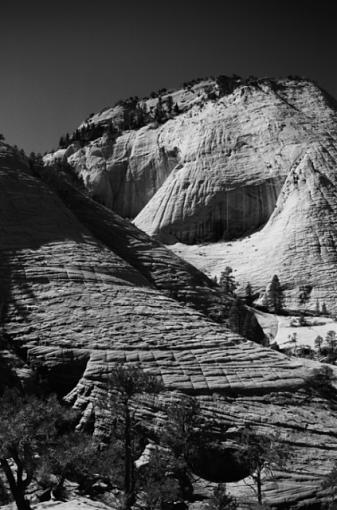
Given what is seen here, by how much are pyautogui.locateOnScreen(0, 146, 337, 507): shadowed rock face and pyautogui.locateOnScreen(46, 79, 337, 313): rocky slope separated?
1526 inches

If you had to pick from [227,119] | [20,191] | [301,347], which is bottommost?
[301,347]

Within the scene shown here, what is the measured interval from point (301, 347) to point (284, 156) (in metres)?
48.1

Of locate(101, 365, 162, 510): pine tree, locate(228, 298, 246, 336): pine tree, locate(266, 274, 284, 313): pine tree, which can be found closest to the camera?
locate(101, 365, 162, 510): pine tree

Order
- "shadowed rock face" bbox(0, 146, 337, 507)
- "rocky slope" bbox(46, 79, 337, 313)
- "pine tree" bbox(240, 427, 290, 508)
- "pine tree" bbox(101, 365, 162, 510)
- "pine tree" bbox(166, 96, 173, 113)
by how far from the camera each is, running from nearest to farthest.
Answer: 1. "pine tree" bbox(101, 365, 162, 510)
2. "pine tree" bbox(240, 427, 290, 508)
3. "shadowed rock face" bbox(0, 146, 337, 507)
4. "rocky slope" bbox(46, 79, 337, 313)
5. "pine tree" bbox(166, 96, 173, 113)

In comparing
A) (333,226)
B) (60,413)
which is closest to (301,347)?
(333,226)

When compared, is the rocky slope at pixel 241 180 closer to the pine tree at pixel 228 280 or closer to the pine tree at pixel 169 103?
the pine tree at pixel 228 280

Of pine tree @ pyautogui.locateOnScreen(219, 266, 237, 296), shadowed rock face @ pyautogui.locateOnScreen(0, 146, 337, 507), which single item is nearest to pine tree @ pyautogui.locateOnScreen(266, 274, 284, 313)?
pine tree @ pyautogui.locateOnScreen(219, 266, 237, 296)

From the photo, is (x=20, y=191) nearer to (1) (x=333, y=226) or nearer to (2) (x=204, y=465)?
(2) (x=204, y=465)

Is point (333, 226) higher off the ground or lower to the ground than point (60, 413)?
higher

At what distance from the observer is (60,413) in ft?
79.4

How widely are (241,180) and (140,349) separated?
224 ft

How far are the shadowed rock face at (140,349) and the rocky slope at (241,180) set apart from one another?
3875 cm

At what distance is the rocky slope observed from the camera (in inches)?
3076

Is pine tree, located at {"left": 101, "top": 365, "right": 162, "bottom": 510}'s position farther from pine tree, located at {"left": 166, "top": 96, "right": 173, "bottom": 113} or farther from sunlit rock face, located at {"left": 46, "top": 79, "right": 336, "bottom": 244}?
pine tree, located at {"left": 166, "top": 96, "right": 173, "bottom": 113}
